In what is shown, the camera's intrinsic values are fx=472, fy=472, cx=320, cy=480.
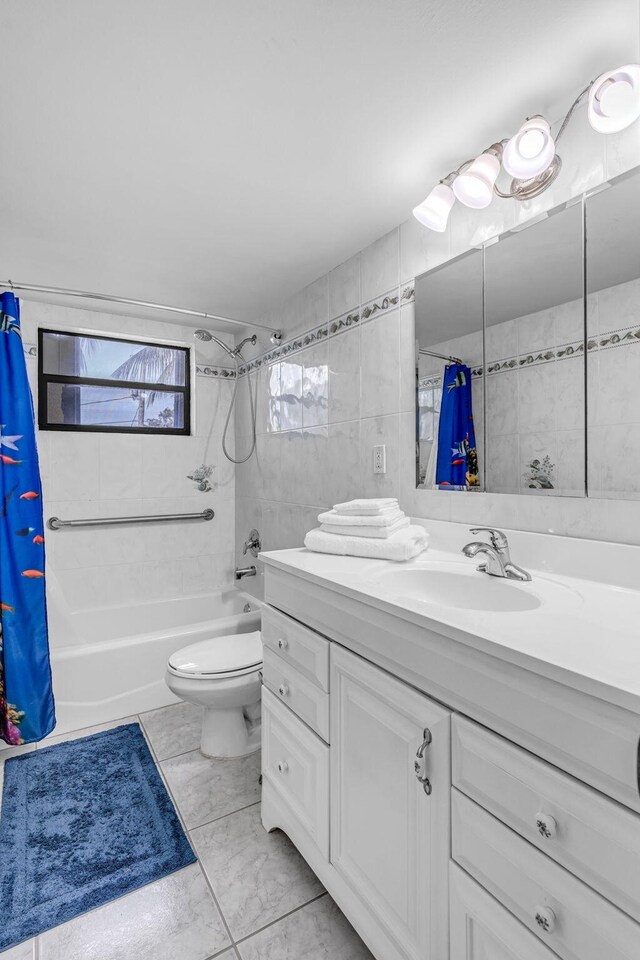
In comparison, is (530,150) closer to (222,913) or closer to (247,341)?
(247,341)

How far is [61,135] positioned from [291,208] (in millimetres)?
719

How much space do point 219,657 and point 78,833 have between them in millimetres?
692

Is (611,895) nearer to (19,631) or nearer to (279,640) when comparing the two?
(279,640)

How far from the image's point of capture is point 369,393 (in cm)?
192

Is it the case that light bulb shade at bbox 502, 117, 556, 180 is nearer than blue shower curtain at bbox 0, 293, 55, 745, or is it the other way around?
light bulb shade at bbox 502, 117, 556, 180

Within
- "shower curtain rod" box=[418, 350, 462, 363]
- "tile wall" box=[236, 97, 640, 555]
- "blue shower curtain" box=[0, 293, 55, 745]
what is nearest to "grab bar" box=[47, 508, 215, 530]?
"tile wall" box=[236, 97, 640, 555]

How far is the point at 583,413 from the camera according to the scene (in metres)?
1.21

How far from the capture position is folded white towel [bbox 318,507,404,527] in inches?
56.1

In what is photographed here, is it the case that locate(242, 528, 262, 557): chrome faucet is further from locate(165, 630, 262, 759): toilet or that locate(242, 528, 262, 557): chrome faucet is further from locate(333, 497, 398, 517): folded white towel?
locate(333, 497, 398, 517): folded white towel

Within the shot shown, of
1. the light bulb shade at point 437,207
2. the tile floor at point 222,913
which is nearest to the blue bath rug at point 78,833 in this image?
the tile floor at point 222,913

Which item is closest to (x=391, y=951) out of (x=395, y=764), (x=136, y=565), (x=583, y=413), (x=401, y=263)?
(x=395, y=764)

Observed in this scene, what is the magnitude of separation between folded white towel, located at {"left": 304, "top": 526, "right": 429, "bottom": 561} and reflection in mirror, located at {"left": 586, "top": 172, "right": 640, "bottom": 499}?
1.60 ft

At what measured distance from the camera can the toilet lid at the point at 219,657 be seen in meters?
1.83

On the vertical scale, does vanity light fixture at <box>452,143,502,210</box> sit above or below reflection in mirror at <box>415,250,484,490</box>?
above
